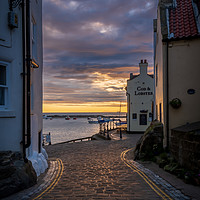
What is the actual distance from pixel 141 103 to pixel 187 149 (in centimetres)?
2418

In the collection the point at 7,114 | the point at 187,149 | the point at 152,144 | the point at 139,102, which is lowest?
the point at 152,144

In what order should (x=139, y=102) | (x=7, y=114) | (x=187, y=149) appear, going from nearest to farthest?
(x=7, y=114) < (x=187, y=149) < (x=139, y=102)

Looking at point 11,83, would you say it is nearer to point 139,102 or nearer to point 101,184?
point 101,184

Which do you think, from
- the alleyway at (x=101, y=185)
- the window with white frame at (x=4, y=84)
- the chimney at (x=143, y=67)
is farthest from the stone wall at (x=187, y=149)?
the chimney at (x=143, y=67)

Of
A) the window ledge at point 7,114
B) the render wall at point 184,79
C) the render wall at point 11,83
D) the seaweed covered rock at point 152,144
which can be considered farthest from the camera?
the seaweed covered rock at point 152,144

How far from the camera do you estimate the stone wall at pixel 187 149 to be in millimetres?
8594

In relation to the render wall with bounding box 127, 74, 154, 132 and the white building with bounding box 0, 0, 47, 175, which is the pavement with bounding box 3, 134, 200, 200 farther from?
the render wall with bounding box 127, 74, 154, 132

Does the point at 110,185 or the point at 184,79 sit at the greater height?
the point at 184,79

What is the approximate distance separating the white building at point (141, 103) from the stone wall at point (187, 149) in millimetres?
22392

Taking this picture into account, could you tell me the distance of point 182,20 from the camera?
13664mm

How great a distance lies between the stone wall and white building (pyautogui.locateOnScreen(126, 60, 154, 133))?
22.4m

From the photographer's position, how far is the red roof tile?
1264 centimetres

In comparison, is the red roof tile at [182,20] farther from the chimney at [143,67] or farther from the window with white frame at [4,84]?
the chimney at [143,67]

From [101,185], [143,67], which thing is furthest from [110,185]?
[143,67]
